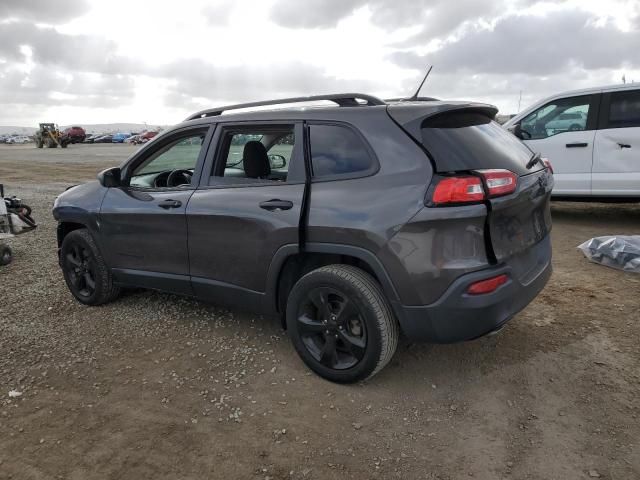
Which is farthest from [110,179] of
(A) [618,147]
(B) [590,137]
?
(A) [618,147]

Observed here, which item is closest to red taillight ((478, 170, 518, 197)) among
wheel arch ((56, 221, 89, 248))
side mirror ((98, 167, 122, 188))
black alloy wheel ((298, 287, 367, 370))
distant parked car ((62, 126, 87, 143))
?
black alloy wheel ((298, 287, 367, 370))

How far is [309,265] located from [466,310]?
107 centimetres

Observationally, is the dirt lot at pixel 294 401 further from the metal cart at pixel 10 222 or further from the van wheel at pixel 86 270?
the metal cart at pixel 10 222

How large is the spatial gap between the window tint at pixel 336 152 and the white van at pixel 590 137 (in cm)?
523

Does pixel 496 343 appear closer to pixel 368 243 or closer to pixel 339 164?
pixel 368 243

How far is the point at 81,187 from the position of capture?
4.62 meters

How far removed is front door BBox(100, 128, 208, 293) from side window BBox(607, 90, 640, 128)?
571 centimetres

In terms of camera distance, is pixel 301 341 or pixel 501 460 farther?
pixel 301 341

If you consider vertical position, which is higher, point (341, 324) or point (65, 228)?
point (65, 228)

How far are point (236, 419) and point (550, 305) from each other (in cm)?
280

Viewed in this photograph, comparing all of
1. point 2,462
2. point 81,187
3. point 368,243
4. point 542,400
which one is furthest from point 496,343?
point 81,187

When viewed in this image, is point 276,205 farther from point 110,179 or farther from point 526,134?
point 526,134

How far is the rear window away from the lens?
2.75 metres

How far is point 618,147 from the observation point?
6.85 m
